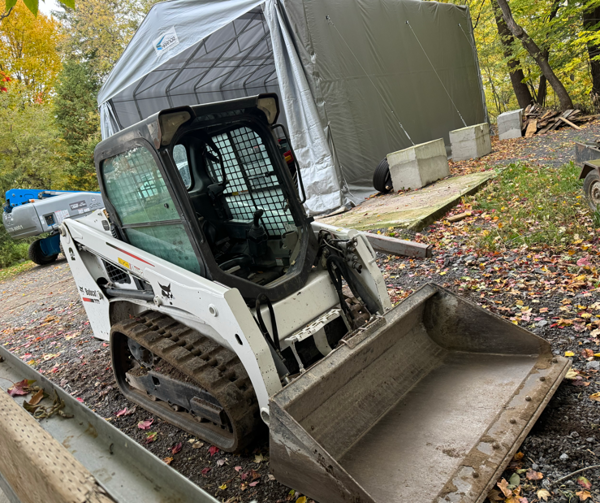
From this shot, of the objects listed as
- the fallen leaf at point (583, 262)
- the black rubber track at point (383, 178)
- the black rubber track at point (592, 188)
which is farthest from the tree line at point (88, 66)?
the fallen leaf at point (583, 262)

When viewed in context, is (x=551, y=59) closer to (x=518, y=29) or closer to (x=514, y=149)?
(x=518, y=29)

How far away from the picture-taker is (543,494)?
2176mm

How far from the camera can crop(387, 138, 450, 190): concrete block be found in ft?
30.2

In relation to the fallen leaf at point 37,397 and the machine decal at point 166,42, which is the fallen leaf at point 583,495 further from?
the machine decal at point 166,42

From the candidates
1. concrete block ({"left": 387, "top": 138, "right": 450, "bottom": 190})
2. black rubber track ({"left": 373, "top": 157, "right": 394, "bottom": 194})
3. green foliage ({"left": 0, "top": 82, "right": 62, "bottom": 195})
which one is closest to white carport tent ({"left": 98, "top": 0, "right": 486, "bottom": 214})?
black rubber track ({"left": 373, "top": 157, "right": 394, "bottom": 194})

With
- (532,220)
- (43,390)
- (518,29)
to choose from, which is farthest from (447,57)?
(43,390)

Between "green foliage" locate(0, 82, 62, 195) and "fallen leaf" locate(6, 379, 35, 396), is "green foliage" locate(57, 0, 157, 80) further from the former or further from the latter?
"fallen leaf" locate(6, 379, 35, 396)

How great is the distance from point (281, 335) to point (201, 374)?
0.57 meters

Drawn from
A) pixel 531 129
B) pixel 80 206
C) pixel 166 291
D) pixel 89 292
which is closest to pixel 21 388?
pixel 166 291

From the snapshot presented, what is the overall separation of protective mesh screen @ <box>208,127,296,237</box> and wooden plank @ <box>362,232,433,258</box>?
2.28 metres

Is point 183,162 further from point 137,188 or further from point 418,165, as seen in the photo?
point 418,165

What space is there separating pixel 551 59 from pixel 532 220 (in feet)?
51.7

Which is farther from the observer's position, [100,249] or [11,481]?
[100,249]

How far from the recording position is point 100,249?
388cm
